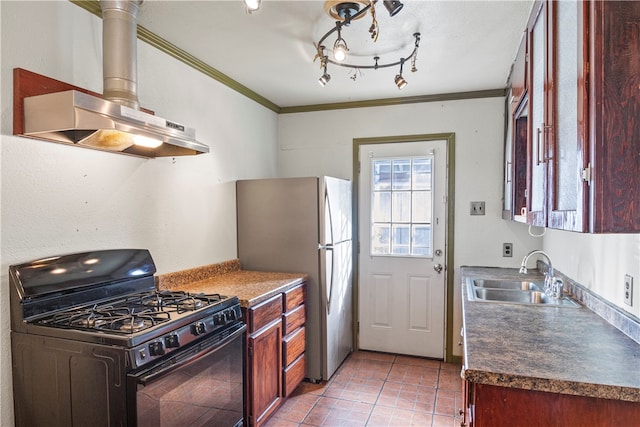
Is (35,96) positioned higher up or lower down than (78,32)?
lower down

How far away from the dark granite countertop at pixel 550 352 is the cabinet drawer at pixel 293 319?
122 cm

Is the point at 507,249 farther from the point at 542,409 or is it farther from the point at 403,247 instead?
the point at 542,409

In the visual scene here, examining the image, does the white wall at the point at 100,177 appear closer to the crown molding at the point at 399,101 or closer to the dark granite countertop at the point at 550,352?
the crown molding at the point at 399,101

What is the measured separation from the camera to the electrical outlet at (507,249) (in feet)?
10.7

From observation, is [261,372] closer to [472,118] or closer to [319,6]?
[319,6]

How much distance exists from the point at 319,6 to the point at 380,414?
253cm

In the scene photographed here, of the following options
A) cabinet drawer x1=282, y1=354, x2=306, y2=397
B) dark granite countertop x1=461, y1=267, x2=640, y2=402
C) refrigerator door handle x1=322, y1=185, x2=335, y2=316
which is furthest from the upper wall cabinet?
cabinet drawer x1=282, y1=354, x2=306, y2=397

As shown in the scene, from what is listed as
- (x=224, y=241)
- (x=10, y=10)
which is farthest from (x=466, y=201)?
(x=10, y=10)

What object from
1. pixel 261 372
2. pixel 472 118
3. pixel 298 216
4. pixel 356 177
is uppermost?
pixel 472 118

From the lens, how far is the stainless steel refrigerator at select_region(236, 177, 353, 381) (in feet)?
9.63

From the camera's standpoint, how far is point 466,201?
11.1ft

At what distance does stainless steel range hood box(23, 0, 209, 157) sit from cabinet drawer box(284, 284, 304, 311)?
1161 millimetres

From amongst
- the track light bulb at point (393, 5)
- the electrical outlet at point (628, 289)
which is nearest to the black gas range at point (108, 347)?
the track light bulb at point (393, 5)

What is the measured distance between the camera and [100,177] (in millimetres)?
1938
